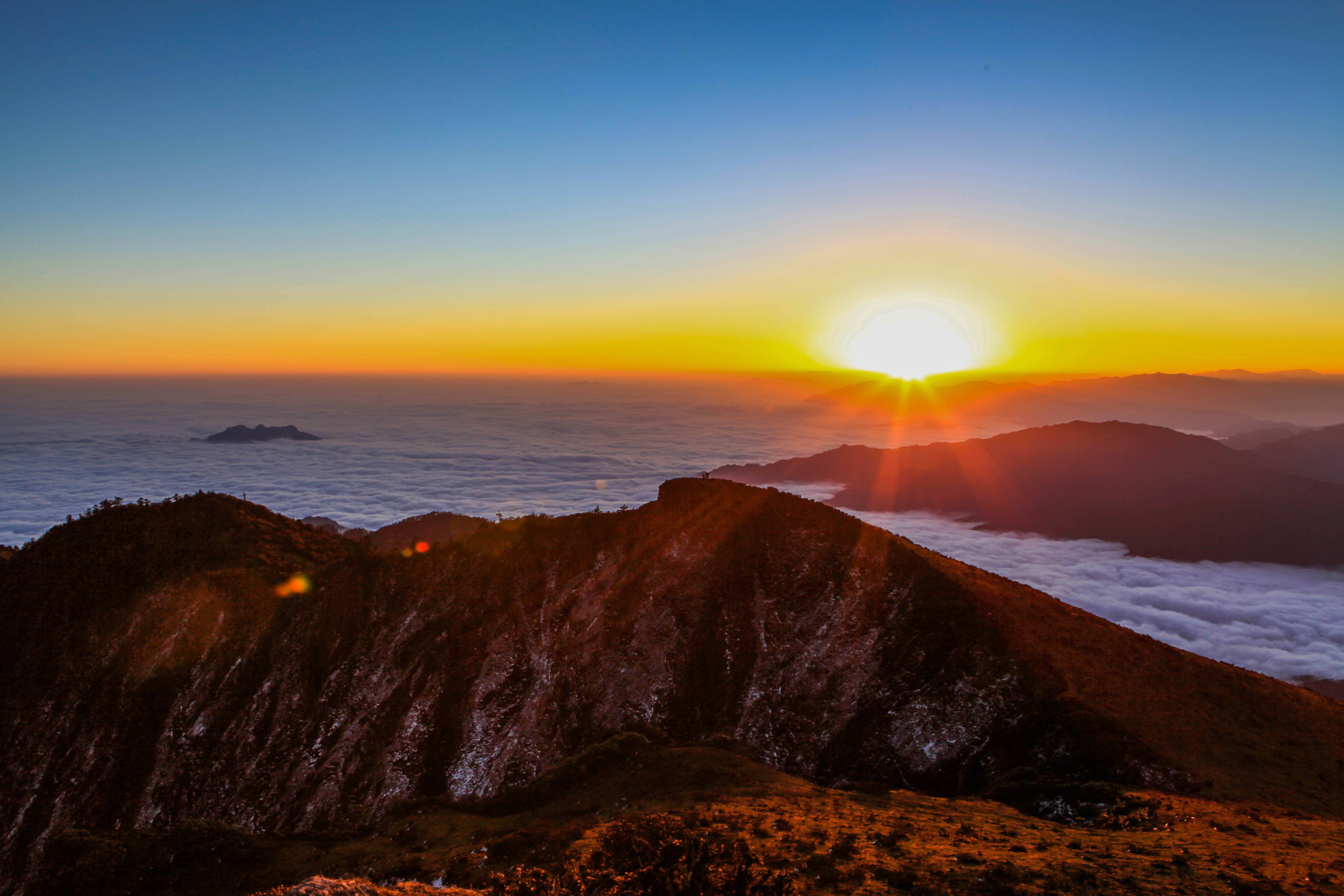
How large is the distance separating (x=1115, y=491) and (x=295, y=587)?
17669 cm

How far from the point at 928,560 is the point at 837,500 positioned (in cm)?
13394

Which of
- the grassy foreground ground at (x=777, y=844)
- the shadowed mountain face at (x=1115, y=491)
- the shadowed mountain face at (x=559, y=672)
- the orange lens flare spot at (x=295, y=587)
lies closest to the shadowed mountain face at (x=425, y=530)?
the orange lens flare spot at (x=295, y=587)

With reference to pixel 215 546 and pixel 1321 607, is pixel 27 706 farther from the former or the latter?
pixel 1321 607

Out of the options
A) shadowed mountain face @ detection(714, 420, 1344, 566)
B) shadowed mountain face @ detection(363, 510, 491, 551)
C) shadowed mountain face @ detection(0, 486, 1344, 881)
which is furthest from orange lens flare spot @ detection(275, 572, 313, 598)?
shadowed mountain face @ detection(714, 420, 1344, 566)

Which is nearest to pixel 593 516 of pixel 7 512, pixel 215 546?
pixel 215 546

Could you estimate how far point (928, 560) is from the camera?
A: 39562 millimetres

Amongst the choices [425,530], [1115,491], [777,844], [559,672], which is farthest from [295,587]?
[1115,491]

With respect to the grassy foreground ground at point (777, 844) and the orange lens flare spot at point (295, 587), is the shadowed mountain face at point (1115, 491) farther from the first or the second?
the grassy foreground ground at point (777, 844)

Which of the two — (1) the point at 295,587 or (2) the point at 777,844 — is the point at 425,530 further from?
(2) the point at 777,844

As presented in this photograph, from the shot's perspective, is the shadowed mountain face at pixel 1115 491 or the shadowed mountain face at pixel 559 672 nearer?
the shadowed mountain face at pixel 559 672

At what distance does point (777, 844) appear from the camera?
17406 mm

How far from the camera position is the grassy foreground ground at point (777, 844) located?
49.6 ft

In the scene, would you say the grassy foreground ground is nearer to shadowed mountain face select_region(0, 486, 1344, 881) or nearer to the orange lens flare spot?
shadowed mountain face select_region(0, 486, 1344, 881)

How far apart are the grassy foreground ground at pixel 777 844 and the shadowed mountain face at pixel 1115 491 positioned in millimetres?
143628
